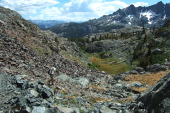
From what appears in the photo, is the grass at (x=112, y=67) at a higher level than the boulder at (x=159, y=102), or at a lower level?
lower

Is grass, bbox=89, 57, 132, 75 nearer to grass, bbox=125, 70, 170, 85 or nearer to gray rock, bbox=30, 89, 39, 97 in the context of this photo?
grass, bbox=125, 70, 170, 85

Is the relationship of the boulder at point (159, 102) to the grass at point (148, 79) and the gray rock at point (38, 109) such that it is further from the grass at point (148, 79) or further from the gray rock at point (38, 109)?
the grass at point (148, 79)

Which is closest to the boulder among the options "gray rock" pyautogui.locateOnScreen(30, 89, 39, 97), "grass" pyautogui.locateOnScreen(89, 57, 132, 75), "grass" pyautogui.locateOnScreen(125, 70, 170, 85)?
"gray rock" pyautogui.locateOnScreen(30, 89, 39, 97)

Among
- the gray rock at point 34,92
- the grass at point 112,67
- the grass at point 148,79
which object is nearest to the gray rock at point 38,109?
the gray rock at point 34,92

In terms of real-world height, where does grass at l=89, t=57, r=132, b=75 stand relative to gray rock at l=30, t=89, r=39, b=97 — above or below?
below

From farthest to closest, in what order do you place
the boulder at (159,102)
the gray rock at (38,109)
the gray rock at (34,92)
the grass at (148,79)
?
the grass at (148,79), the gray rock at (34,92), the gray rock at (38,109), the boulder at (159,102)

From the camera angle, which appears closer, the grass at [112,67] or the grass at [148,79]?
the grass at [148,79]

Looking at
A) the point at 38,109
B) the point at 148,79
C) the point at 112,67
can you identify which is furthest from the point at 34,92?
the point at 112,67

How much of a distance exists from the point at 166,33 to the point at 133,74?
97.1 metres

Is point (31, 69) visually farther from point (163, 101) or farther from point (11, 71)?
point (163, 101)

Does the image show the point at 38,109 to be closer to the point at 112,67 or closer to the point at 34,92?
the point at 34,92

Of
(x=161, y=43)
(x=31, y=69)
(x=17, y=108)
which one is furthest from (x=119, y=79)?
(x=161, y=43)

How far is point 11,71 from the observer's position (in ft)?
69.3

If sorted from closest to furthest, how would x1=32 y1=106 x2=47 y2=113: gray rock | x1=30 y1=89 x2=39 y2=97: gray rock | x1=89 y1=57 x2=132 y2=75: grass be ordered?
x1=32 y1=106 x2=47 y2=113: gray rock
x1=30 y1=89 x2=39 y2=97: gray rock
x1=89 y1=57 x2=132 y2=75: grass
